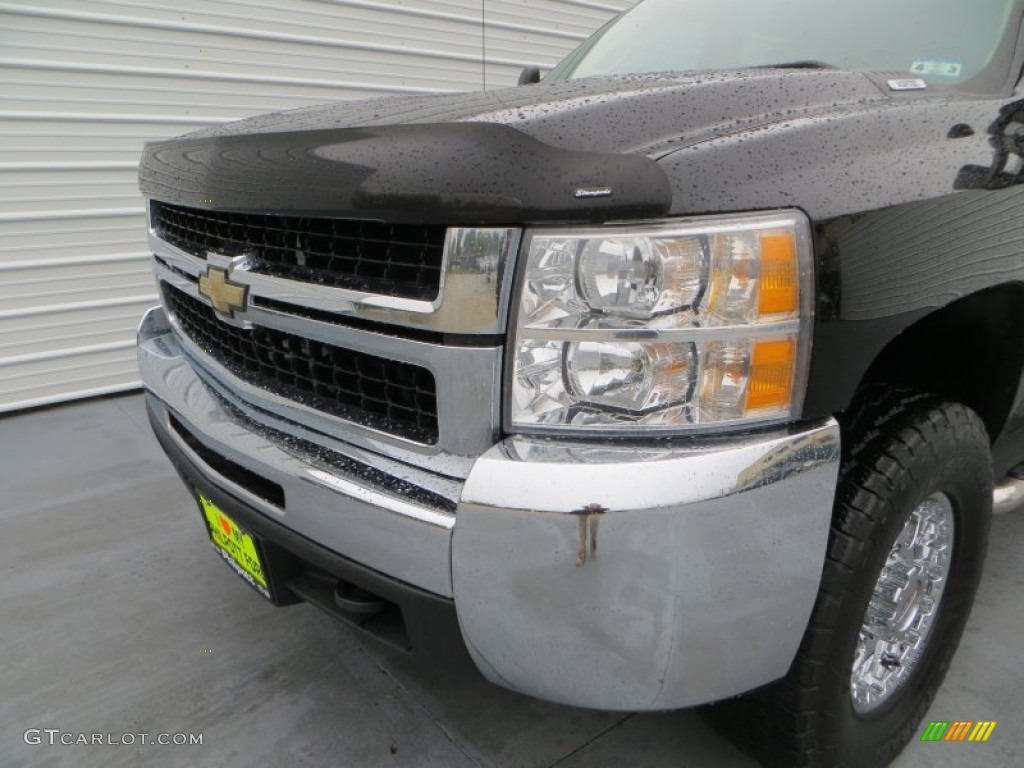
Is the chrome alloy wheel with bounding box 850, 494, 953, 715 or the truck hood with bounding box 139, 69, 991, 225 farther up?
the truck hood with bounding box 139, 69, 991, 225

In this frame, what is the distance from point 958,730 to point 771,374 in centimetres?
124

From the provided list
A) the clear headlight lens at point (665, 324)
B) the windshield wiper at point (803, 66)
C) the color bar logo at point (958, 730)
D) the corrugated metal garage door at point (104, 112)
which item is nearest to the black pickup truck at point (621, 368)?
the clear headlight lens at point (665, 324)

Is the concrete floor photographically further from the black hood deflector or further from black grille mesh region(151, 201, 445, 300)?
the black hood deflector

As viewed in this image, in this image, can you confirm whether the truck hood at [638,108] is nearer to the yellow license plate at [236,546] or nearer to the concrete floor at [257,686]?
the yellow license plate at [236,546]

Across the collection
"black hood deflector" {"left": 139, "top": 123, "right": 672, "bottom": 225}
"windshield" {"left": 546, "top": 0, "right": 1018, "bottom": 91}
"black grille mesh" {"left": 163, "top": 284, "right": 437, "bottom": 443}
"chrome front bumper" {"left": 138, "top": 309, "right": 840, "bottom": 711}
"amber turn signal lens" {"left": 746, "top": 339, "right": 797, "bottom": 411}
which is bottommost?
"chrome front bumper" {"left": 138, "top": 309, "right": 840, "bottom": 711}

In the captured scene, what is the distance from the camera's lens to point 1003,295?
158cm

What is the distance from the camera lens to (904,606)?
1.67 m

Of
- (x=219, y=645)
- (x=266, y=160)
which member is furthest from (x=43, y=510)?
(x=266, y=160)

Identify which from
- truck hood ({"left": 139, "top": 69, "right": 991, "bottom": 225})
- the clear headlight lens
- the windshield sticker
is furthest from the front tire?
the windshield sticker

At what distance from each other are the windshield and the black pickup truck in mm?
289

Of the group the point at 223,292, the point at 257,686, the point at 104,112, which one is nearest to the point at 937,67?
the point at 223,292

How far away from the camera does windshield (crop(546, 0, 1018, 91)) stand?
177cm

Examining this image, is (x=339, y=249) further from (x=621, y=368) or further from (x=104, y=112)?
(x=104, y=112)

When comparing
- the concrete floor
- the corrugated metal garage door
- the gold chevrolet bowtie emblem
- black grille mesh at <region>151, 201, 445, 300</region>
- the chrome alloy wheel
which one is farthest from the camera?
the corrugated metal garage door
